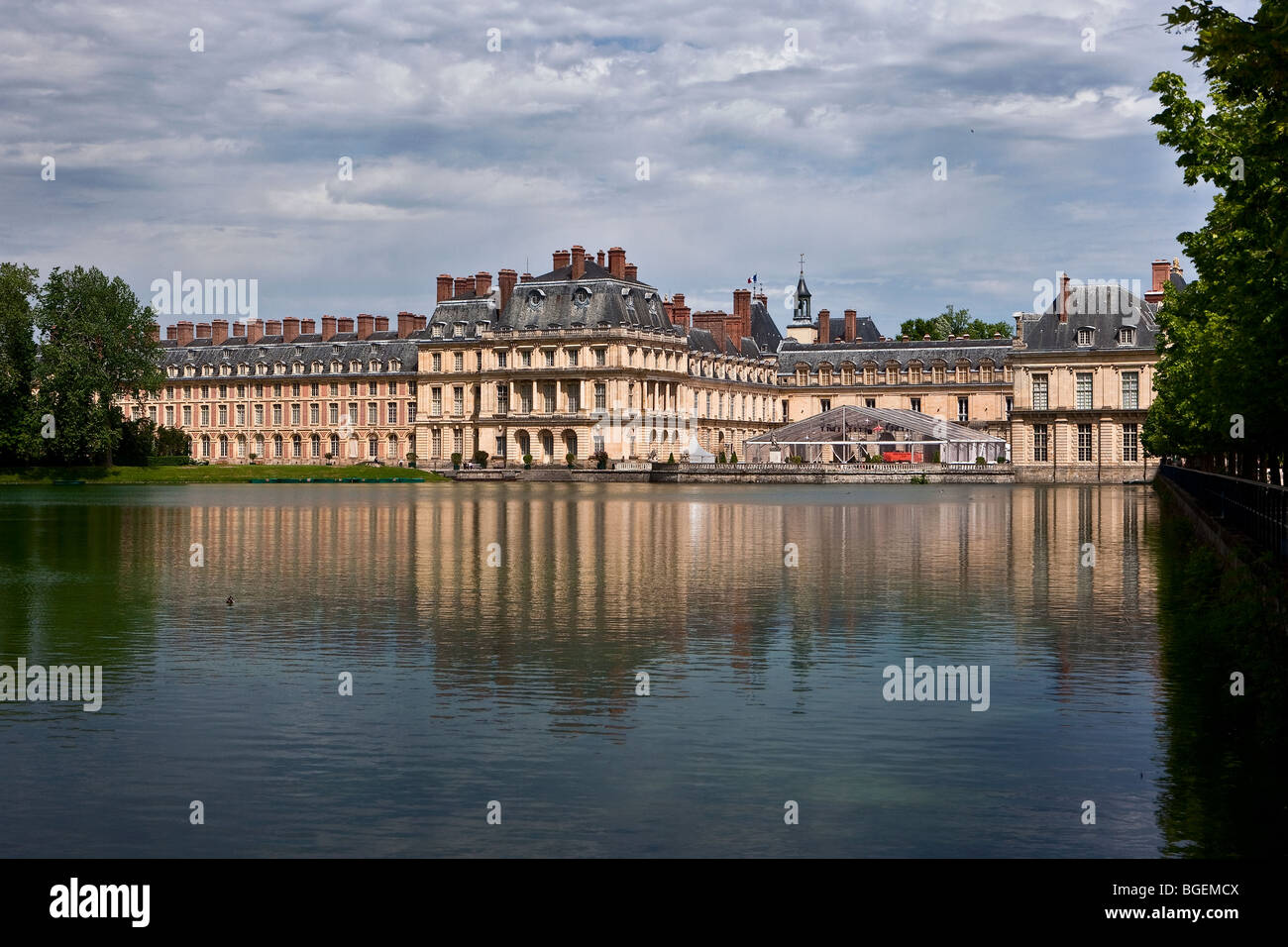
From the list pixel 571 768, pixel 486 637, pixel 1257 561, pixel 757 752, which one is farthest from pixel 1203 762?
pixel 486 637

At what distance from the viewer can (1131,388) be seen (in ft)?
344

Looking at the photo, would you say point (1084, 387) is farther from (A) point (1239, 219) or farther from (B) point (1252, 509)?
(A) point (1239, 219)

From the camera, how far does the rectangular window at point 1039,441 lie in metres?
108

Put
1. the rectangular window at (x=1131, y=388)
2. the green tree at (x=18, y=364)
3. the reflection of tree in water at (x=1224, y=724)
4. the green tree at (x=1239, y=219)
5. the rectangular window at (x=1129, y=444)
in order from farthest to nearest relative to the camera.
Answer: the rectangular window at (x=1129, y=444) < the rectangular window at (x=1131, y=388) < the green tree at (x=18, y=364) < the green tree at (x=1239, y=219) < the reflection of tree in water at (x=1224, y=724)

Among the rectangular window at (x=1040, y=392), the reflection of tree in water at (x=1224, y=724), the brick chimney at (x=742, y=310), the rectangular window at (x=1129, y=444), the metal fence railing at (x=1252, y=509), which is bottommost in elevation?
the reflection of tree in water at (x=1224, y=724)

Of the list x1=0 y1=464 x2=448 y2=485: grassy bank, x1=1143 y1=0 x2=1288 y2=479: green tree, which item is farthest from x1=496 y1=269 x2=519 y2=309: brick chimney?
x1=1143 y1=0 x2=1288 y2=479: green tree

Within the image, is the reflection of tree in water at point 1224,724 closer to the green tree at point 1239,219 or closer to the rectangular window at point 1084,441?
the green tree at point 1239,219

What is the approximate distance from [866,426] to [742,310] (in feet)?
112

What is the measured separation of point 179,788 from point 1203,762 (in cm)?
773

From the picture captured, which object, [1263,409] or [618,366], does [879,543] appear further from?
[618,366]

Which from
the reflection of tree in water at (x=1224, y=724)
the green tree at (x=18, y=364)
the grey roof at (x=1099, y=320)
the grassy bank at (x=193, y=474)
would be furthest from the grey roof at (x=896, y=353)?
the reflection of tree in water at (x=1224, y=724)

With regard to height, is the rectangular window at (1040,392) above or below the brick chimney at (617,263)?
below

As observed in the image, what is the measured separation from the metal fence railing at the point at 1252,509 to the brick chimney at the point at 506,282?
87789 millimetres

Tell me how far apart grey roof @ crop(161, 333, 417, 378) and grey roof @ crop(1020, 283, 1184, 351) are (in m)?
51.9
